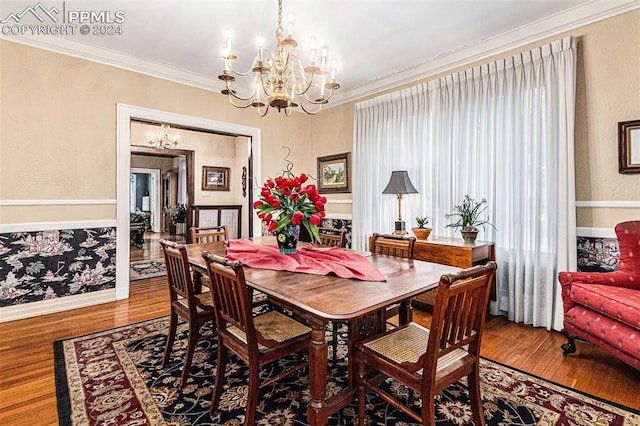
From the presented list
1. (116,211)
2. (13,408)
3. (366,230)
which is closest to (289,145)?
(366,230)

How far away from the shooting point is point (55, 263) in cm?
325

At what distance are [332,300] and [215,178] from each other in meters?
6.52

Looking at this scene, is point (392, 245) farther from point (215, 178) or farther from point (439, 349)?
point (215, 178)

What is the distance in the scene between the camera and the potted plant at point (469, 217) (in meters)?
3.06

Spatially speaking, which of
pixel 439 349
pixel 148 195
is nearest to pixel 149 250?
pixel 148 195

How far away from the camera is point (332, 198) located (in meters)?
5.09

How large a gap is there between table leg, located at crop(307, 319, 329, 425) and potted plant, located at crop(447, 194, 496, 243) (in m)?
2.21

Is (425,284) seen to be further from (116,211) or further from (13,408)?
(116,211)

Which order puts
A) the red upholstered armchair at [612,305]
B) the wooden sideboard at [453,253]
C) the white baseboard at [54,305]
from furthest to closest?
the white baseboard at [54,305] < the wooden sideboard at [453,253] < the red upholstered armchair at [612,305]

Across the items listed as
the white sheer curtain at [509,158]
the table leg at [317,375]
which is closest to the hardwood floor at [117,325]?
the white sheer curtain at [509,158]

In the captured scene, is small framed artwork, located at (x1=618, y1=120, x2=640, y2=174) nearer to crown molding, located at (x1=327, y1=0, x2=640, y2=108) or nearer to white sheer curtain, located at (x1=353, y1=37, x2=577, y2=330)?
white sheer curtain, located at (x1=353, y1=37, x2=577, y2=330)

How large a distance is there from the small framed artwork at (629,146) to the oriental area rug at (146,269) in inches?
206

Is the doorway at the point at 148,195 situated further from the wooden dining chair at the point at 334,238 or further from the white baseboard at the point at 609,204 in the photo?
the white baseboard at the point at 609,204

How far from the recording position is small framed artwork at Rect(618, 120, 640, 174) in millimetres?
2447
